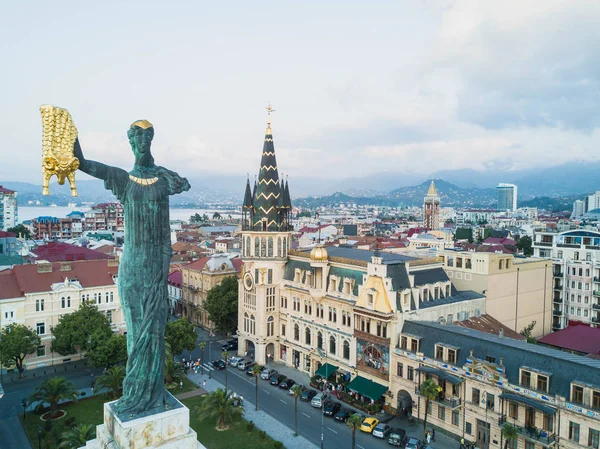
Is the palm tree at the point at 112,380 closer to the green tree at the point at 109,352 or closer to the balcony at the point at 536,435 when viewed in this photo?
the green tree at the point at 109,352

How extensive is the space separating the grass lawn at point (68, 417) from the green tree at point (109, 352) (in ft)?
11.5

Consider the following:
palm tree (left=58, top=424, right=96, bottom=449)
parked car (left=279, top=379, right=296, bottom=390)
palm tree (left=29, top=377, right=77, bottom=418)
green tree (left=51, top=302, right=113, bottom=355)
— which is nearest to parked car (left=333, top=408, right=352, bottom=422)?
parked car (left=279, top=379, right=296, bottom=390)

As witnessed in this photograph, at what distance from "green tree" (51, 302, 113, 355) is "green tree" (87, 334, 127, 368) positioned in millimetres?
1999

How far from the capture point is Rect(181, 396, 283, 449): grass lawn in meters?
38.4

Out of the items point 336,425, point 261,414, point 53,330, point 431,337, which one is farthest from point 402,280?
point 53,330

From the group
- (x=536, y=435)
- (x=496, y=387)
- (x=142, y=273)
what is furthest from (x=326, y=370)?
(x=142, y=273)

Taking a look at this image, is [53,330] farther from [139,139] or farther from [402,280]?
[139,139]

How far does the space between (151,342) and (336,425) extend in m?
28.8

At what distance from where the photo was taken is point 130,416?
716 inches

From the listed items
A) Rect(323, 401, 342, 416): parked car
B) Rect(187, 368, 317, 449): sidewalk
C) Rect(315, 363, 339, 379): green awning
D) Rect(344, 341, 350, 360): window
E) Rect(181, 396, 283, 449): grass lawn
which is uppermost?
Rect(344, 341, 350, 360): window

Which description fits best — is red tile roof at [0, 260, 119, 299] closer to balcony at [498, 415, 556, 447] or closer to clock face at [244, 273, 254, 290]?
clock face at [244, 273, 254, 290]

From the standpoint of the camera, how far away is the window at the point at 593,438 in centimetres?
3101

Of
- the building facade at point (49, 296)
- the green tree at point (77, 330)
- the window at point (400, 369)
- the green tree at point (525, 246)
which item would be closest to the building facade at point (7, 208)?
the building facade at point (49, 296)

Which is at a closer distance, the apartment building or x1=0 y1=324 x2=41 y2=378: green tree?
x1=0 y1=324 x2=41 y2=378: green tree
